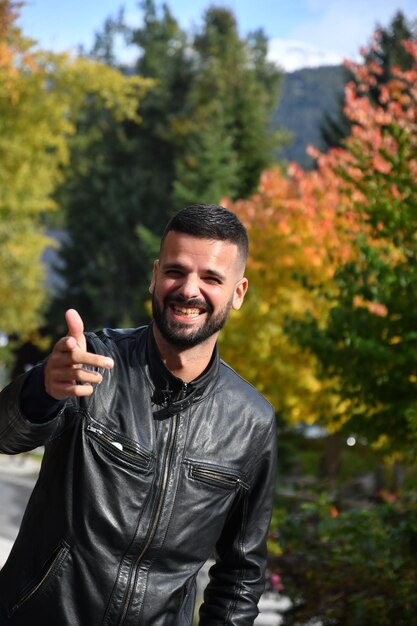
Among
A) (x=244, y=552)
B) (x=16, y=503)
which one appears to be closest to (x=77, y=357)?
(x=244, y=552)

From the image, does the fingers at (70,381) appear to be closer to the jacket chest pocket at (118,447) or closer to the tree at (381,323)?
the jacket chest pocket at (118,447)

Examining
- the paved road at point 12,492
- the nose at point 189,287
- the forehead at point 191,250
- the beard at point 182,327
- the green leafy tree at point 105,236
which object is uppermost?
the forehead at point 191,250

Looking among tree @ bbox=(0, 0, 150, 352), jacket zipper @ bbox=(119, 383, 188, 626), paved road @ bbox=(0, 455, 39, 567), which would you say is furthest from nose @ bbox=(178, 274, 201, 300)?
tree @ bbox=(0, 0, 150, 352)

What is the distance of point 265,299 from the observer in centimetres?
2395

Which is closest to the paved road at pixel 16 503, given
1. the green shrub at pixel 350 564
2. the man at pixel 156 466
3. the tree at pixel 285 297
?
the green shrub at pixel 350 564

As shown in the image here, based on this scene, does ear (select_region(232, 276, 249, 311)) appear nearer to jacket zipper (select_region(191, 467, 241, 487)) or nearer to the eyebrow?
the eyebrow

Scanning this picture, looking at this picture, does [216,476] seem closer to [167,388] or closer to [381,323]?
[167,388]

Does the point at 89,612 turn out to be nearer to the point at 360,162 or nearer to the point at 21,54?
the point at 360,162

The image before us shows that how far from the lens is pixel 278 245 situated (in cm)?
2369

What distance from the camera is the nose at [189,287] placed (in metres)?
2.97

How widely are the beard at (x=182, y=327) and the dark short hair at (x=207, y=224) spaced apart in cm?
19

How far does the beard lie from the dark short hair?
0.19 metres

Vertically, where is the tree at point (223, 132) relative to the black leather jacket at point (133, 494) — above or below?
above

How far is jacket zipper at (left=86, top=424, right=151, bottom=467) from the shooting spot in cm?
290
